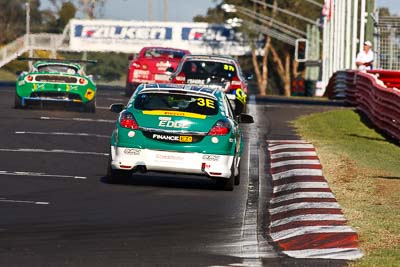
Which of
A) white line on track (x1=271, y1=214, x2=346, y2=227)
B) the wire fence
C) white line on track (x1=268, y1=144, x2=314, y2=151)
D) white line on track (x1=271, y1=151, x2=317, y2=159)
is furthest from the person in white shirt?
white line on track (x1=271, y1=214, x2=346, y2=227)

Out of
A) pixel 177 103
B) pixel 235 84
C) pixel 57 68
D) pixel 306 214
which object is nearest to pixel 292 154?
pixel 177 103

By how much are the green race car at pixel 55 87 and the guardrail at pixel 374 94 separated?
6.13 m

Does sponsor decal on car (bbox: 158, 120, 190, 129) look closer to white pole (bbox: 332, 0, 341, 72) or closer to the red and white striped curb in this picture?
the red and white striped curb

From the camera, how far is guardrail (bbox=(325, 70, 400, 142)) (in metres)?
24.0

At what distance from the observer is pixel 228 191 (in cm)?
1587

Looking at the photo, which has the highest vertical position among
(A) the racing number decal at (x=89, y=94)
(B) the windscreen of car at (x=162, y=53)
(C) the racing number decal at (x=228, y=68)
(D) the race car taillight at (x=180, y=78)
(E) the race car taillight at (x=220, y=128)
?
(B) the windscreen of car at (x=162, y=53)

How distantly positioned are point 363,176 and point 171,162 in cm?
291

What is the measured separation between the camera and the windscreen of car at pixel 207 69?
92.3 feet

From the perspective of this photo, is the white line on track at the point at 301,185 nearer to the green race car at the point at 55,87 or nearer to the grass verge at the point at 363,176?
the grass verge at the point at 363,176

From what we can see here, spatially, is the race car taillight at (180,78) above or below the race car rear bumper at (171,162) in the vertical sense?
above

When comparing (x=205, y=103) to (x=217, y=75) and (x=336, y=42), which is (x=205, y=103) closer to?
(x=217, y=75)

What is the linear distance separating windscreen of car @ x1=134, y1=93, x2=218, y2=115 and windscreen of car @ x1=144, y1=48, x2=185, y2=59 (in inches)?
818

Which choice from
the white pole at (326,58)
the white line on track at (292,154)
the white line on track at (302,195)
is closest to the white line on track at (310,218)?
the white line on track at (302,195)

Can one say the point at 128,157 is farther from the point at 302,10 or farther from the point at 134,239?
the point at 302,10
